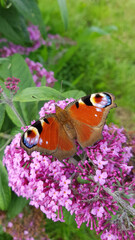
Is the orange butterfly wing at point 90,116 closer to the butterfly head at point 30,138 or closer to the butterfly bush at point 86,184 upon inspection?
the butterfly bush at point 86,184

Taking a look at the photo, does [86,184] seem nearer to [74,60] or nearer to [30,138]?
[30,138]

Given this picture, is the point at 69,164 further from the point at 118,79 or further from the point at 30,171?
the point at 118,79

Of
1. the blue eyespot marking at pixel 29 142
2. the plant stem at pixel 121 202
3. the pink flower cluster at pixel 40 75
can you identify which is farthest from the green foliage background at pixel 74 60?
the plant stem at pixel 121 202

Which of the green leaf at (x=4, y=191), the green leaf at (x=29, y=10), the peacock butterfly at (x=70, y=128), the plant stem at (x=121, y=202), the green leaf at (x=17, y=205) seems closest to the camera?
the plant stem at (x=121, y=202)

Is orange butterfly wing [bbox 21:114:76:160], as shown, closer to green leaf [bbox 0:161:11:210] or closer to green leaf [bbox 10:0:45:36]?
green leaf [bbox 0:161:11:210]

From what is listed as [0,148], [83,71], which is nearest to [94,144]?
[0,148]
